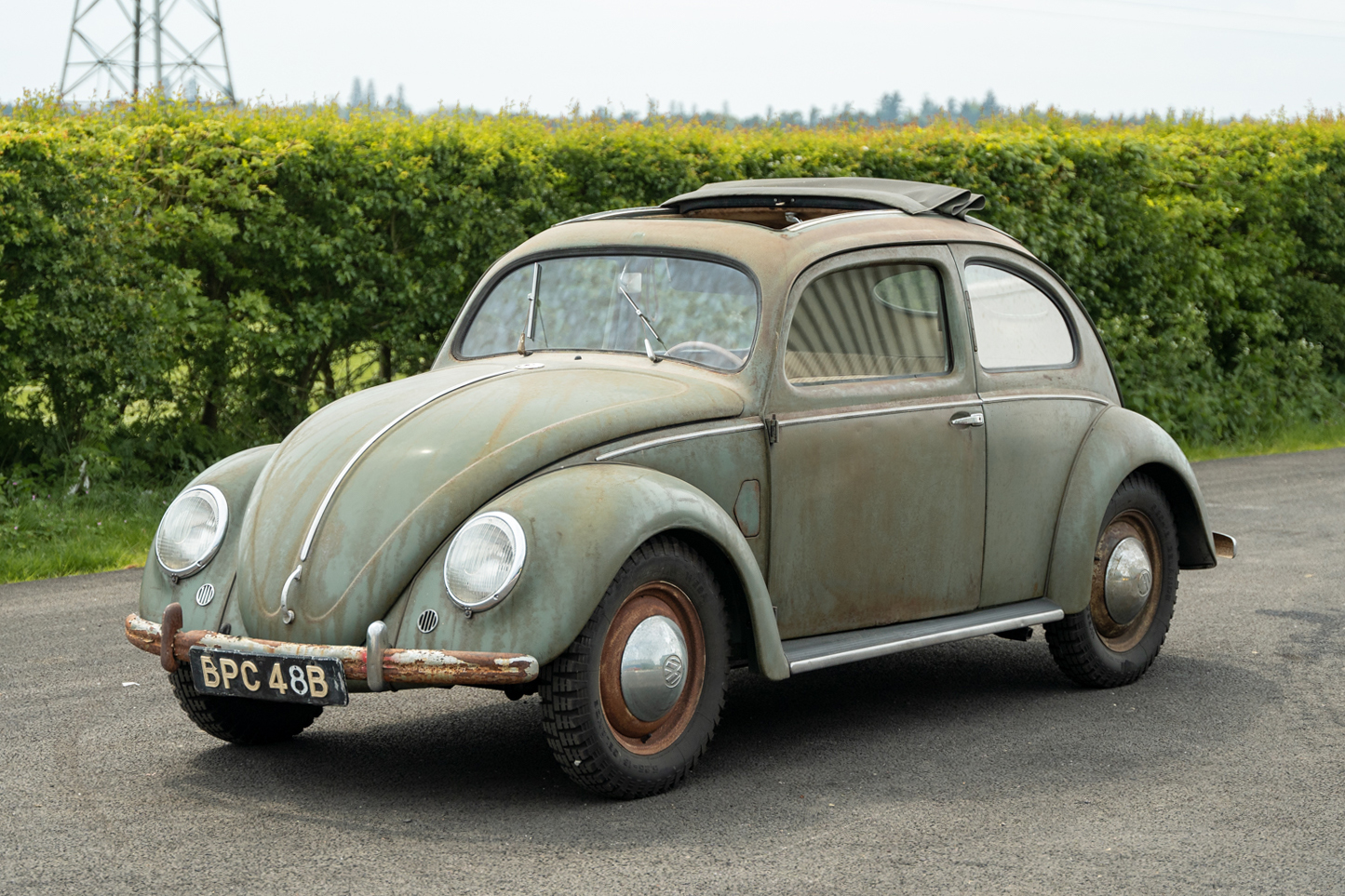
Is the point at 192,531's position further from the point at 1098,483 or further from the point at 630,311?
the point at 1098,483

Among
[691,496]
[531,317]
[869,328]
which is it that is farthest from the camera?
[531,317]

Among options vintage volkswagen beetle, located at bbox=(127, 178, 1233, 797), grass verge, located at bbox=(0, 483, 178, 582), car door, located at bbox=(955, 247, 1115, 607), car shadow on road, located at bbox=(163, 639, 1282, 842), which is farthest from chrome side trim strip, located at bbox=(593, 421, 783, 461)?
grass verge, located at bbox=(0, 483, 178, 582)

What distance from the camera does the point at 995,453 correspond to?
5.91 m

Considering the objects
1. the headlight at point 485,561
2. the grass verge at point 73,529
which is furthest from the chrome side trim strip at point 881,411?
the grass verge at point 73,529

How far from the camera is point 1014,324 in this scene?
6273 millimetres

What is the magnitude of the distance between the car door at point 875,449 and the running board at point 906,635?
44 millimetres

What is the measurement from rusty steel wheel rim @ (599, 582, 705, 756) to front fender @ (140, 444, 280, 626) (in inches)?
45.3

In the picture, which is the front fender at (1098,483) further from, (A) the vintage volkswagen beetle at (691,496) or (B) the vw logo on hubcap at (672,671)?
(B) the vw logo on hubcap at (672,671)

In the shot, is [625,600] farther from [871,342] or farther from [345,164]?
[345,164]

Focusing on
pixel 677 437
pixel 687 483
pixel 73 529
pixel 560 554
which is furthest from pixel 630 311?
pixel 73 529

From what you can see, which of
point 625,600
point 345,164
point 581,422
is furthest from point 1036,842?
point 345,164

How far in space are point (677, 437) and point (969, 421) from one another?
1350mm

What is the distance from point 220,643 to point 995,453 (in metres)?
2.89

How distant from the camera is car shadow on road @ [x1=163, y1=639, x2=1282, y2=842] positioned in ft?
15.6
